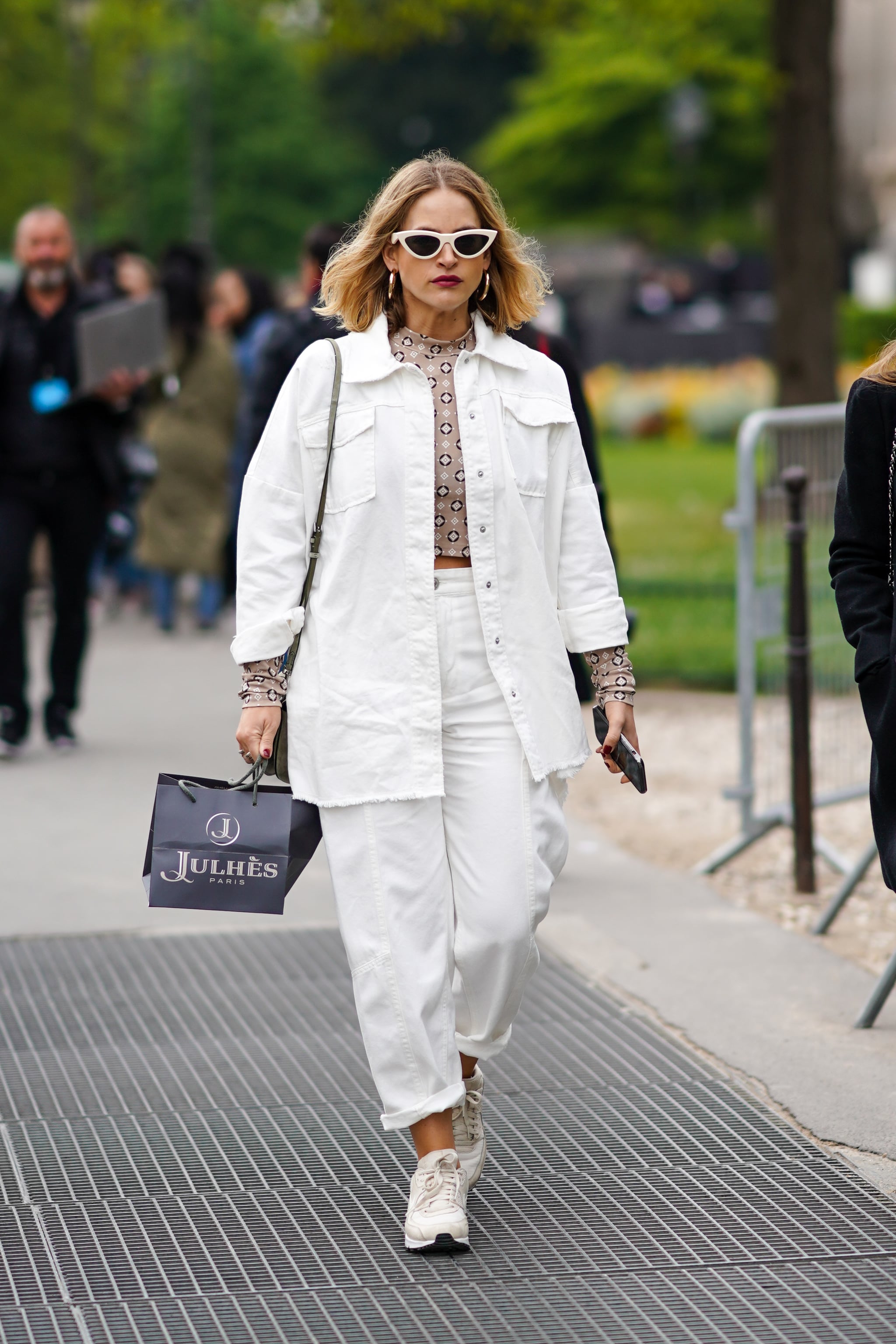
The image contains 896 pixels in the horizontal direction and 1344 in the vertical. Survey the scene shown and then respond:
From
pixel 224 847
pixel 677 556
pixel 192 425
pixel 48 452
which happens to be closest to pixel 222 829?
pixel 224 847

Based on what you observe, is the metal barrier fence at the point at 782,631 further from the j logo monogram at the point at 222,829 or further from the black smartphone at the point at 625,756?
the j logo monogram at the point at 222,829

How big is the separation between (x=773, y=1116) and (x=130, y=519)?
24.0ft

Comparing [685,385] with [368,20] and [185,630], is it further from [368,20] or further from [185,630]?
[185,630]

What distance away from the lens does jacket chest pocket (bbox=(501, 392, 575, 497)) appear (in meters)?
3.71

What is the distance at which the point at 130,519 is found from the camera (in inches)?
A: 432

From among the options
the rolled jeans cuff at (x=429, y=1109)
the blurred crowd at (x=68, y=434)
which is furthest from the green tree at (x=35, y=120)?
the rolled jeans cuff at (x=429, y=1109)

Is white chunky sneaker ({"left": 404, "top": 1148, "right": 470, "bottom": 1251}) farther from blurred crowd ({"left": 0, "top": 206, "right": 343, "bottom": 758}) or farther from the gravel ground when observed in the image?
blurred crowd ({"left": 0, "top": 206, "right": 343, "bottom": 758})

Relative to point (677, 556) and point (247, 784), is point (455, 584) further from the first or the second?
point (677, 556)

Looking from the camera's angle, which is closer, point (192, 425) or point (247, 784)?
point (247, 784)

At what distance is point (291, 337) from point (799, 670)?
2.27m

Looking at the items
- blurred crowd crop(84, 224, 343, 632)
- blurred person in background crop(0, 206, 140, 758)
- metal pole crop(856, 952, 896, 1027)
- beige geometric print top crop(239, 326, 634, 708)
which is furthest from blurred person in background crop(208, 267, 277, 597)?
beige geometric print top crop(239, 326, 634, 708)

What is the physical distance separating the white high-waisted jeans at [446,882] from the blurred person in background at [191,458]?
7827 mm

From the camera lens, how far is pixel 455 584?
3650mm

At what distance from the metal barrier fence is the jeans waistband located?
9.19 feet
